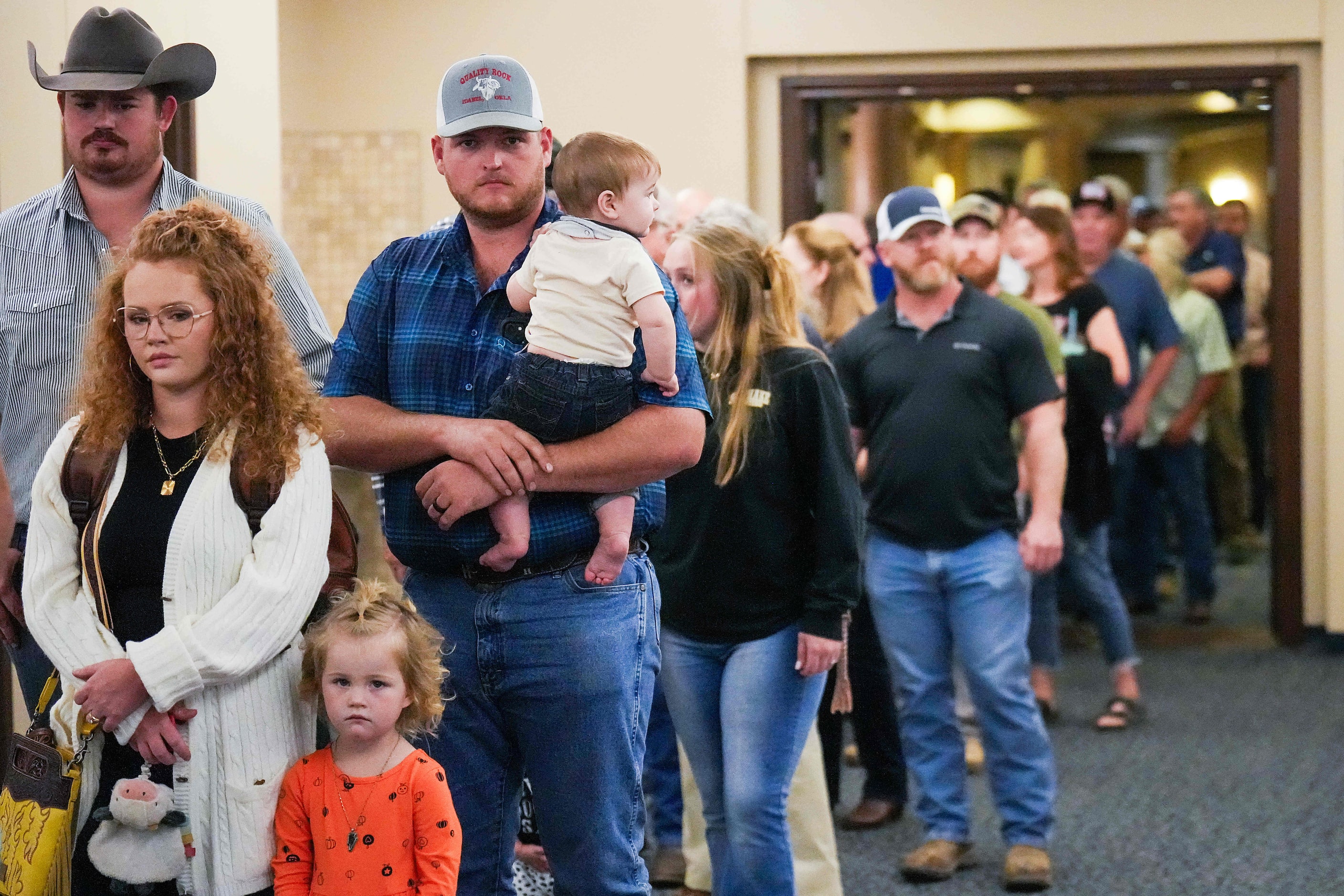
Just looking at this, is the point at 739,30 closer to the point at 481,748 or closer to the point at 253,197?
the point at 253,197

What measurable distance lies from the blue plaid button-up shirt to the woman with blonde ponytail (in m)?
0.64

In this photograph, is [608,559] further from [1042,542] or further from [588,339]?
[1042,542]

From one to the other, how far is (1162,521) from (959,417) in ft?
13.3

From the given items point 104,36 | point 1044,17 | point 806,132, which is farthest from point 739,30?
point 104,36

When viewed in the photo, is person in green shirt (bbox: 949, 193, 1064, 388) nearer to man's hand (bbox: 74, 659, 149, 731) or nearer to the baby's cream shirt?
the baby's cream shirt

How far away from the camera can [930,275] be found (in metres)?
3.88

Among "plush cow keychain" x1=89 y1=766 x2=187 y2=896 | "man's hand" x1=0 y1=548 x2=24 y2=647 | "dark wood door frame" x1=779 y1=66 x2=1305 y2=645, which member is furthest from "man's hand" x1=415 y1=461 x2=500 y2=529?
"dark wood door frame" x1=779 y1=66 x2=1305 y2=645

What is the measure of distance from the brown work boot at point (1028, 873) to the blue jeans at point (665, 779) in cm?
82

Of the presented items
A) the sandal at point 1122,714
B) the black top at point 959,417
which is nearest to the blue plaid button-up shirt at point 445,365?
the black top at point 959,417

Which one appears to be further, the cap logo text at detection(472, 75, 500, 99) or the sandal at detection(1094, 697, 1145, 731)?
the sandal at detection(1094, 697, 1145, 731)

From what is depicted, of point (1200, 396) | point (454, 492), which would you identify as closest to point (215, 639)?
point (454, 492)

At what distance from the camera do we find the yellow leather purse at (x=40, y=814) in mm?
2053

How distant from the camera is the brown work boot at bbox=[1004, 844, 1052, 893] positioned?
148 inches

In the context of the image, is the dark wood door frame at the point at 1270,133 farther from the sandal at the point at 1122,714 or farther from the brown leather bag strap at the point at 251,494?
the brown leather bag strap at the point at 251,494
